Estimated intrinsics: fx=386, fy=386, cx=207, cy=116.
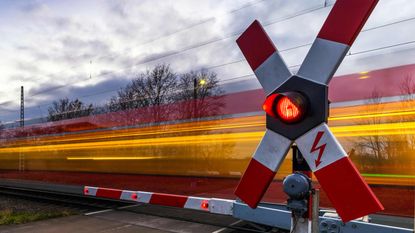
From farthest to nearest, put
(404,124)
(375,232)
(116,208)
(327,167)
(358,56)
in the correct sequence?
(116,208) < (358,56) < (404,124) < (375,232) < (327,167)

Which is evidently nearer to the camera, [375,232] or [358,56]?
[375,232]

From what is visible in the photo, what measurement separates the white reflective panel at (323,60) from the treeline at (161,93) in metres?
5.70

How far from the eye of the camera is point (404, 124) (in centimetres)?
466

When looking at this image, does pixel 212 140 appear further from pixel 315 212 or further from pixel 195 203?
pixel 315 212

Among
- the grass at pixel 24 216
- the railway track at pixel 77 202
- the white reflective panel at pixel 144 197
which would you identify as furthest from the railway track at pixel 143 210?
the white reflective panel at pixel 144 197

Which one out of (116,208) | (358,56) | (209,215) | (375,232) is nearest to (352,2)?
(375,232)

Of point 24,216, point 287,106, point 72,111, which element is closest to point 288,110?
point 287,106

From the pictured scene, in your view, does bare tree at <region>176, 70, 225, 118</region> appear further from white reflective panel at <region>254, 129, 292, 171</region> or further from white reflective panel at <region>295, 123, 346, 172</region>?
white reflective panel at <region>295, 123, 346, 172</region>

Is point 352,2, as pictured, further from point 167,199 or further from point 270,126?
point 167,199

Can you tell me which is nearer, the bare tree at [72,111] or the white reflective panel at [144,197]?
the white reflective panel at [144,197]

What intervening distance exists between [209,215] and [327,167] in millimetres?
6899

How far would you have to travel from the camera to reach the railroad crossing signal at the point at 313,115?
1.47 metres

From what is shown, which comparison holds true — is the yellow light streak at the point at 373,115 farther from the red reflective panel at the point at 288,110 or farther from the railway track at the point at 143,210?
the red reflective panel at the point at 288,110

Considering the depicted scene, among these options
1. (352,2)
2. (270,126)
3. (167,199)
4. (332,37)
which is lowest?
(167,199)
